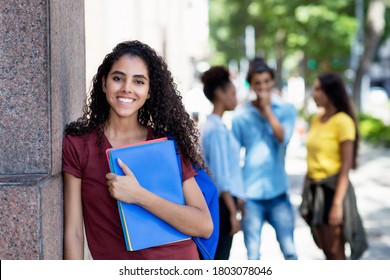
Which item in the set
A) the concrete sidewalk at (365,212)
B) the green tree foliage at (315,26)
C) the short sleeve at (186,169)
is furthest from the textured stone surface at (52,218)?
the green tree foliage at (315,26)

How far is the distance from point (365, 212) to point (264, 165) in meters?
5.66

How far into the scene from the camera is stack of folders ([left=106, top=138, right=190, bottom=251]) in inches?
107

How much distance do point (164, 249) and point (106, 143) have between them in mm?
472

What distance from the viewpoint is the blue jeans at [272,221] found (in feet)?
17.9

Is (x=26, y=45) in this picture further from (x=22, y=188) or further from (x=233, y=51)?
(x=233, y=51)

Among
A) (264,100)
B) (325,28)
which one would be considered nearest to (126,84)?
(264,100)

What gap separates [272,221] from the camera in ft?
18.0

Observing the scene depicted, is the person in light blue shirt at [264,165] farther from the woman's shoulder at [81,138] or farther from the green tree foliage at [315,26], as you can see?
the green tree foliage at [315,26]

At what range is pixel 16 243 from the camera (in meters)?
2.74

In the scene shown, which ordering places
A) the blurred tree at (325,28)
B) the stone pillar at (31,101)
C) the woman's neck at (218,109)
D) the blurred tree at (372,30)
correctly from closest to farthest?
the stone pillar at (31,101) < the woman's neck at (218,109) < the blurred tree at (372,30) < the blurred tree at (325,28)

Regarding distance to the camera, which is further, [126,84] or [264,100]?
[264,100]

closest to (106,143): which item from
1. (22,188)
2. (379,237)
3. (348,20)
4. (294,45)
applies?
(22,188)

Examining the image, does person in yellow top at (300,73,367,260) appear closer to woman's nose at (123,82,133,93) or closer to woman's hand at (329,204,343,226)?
woman's hand at (329,204,343,226)

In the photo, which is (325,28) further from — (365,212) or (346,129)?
(346,129)
